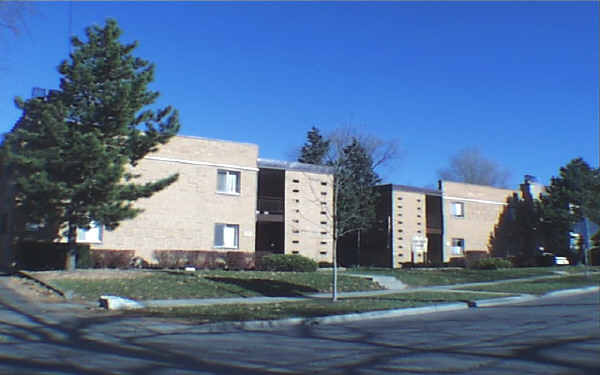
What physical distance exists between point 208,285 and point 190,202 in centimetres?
1046

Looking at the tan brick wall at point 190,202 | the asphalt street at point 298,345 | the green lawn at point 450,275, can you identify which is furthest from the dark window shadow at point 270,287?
the tan brick wall at point 190,202

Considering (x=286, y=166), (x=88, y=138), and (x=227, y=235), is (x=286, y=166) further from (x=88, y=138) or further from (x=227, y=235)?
(x=88, y=138)

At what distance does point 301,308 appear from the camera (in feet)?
46.7

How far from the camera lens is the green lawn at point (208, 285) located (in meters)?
15.8

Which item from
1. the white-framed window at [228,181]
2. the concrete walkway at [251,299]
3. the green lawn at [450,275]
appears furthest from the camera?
the white-framed window at [228,181]

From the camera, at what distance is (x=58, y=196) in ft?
59.9

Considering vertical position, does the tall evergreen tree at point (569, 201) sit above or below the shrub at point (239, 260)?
above

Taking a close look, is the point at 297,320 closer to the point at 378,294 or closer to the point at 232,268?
the point at 378,294

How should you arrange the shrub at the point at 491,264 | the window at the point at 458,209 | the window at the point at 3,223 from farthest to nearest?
the window at the point at 458,209 → the shrub at the point at 491,264 → the window at the point at 3,223

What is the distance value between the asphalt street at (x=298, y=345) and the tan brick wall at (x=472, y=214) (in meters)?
26.4

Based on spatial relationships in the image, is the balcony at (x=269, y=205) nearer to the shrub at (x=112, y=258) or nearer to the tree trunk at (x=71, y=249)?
the shrub at (x=112, y=258)

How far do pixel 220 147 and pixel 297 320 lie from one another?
17.8 meters

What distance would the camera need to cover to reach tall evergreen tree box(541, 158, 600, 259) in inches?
1618

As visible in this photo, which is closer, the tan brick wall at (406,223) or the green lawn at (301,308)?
the green lawn at (301,308)
